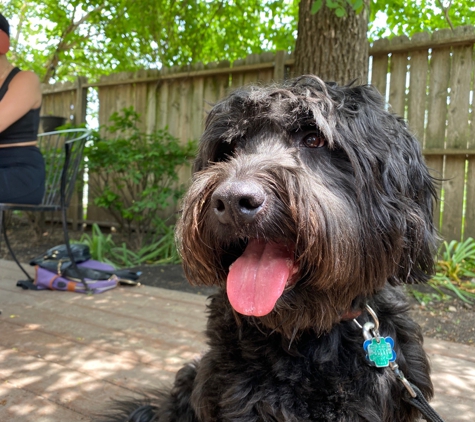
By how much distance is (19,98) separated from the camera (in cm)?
360

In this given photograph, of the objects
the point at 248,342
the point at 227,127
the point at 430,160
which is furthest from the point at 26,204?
the point at 430,160

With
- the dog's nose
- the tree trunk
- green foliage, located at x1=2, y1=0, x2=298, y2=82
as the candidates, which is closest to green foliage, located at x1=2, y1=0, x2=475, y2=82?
green foliage, located at x1=2, y1=0, x2=298, y2=82

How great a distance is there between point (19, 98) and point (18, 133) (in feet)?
0.97

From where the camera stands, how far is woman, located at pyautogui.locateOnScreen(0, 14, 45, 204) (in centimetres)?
355

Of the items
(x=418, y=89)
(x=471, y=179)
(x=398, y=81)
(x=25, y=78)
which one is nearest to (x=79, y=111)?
(x=25, y=78)

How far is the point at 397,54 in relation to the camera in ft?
18.4

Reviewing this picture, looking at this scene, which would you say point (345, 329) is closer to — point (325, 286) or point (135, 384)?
point (325, 286)

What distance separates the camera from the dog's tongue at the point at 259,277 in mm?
1448

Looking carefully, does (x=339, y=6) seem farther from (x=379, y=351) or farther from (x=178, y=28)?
(x=178, y=28)

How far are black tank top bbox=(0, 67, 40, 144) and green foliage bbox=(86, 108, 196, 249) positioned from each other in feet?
7.15

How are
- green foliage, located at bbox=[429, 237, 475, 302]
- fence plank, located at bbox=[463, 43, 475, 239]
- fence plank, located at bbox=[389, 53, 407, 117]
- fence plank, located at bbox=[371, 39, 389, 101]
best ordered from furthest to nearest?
fence plank, located at bbox=[371, 39, 389, 101]
fence plank, located at bbox=[389, 53, 407, 117]
fence plank, located at bbox=[463, 43, 475, 239]
green foliage, located at bbox=[429, 237, 475, 302]

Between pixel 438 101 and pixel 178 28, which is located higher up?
pixel 178 28

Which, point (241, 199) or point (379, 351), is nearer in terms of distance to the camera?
point (241, 199)

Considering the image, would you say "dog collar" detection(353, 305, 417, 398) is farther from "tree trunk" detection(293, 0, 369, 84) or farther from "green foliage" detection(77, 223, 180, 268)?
"green foliage" detection(77, 223, 180, 268)
